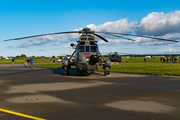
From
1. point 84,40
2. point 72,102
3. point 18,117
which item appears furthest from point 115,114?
point 84,40

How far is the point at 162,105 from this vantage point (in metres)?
7.64

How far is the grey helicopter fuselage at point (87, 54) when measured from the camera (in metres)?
18.1

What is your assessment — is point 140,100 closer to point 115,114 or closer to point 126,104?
point 126,104

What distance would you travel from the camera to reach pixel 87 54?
18.5 m

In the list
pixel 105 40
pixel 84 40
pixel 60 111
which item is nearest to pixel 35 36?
pixel 84 40

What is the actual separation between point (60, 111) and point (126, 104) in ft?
9.63

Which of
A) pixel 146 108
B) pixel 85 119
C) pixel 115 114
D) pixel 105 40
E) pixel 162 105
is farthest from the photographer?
pixel 105 40

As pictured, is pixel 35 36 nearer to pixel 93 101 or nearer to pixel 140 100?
pixel 93 101

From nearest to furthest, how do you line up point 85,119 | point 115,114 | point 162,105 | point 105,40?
point 85,119, point 115,114, point 162,105, point 105,40

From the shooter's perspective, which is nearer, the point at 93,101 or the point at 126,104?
the point at 126,104

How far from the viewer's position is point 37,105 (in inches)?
299

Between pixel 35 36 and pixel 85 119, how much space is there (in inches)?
437

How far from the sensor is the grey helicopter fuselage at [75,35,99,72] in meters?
18.1

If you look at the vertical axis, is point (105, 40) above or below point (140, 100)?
above
